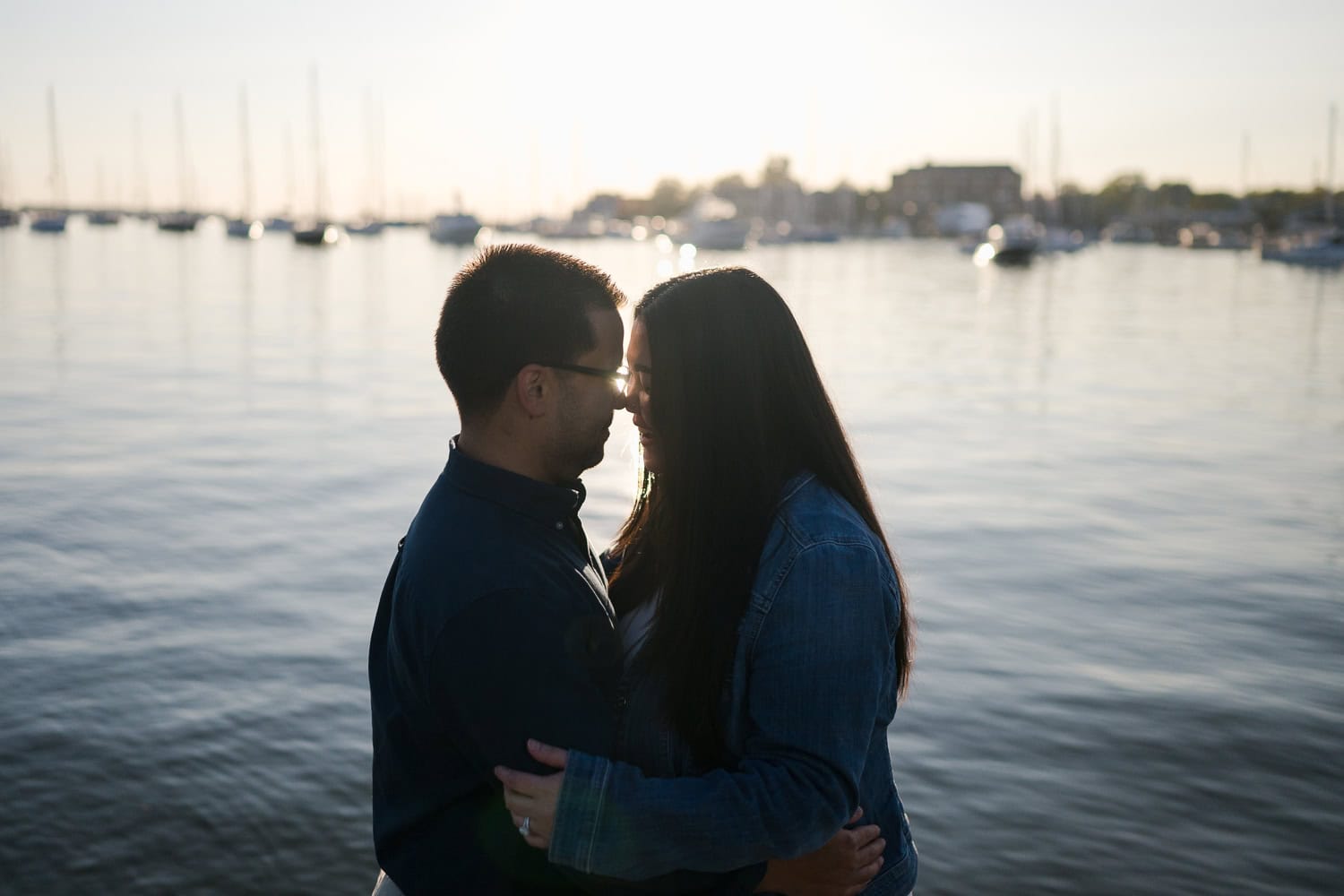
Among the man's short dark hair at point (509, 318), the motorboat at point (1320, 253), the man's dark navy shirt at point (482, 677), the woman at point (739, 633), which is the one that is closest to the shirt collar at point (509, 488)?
the man's dark navy shirt at point (482, 677)

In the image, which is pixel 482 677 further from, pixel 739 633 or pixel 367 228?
pixel 367 228

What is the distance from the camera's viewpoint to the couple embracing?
2.61m

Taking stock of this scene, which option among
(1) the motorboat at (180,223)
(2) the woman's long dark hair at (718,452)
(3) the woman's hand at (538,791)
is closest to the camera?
(3) the woman's hand at (538,791)

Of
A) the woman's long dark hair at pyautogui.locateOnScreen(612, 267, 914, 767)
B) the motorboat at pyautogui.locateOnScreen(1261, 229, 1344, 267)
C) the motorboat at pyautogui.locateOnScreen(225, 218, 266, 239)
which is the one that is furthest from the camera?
the motorboat at pyautogui.locateOnScreen(225, 218, 266, 239)

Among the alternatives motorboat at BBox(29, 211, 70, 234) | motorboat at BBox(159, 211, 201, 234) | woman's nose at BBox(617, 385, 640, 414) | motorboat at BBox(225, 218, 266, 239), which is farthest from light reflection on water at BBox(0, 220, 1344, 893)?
motorboat at BBox(159, 211, 201, 234)

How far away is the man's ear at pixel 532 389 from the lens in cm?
300

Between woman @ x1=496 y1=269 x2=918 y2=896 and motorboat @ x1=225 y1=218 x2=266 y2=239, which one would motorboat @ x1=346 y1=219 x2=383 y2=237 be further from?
woman @ x1=496 y1=269 x2=918 y2=896

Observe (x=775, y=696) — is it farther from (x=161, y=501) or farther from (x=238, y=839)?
(x=161, y=501)

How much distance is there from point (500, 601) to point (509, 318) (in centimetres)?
71

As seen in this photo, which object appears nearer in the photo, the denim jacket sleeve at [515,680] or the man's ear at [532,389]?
the denim jacket sleeve at [515,680]

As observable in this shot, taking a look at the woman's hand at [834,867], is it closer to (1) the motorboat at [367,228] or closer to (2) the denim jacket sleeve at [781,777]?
(2) the denim jacket sleeve at [781,777]

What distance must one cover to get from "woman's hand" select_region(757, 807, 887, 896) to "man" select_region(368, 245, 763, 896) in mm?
84

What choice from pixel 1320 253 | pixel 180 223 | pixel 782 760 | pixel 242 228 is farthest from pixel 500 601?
pixel 180 223

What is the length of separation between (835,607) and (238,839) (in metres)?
4.59
